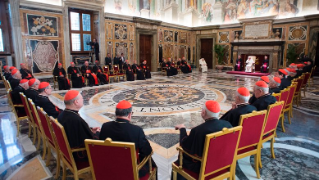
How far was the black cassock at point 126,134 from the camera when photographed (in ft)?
5.94

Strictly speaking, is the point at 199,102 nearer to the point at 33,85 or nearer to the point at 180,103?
the point at 180,103

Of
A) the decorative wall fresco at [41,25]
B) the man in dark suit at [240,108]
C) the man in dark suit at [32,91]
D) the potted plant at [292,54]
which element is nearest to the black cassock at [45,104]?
the man in dark suit at [32,91]

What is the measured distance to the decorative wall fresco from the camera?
8.65 m

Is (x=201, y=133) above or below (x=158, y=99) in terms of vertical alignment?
above

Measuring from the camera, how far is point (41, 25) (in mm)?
8930

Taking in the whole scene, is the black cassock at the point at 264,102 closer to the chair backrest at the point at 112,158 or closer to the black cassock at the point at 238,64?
the chair backrest at the point at 112,158

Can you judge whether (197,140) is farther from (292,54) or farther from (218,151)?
(292,54)

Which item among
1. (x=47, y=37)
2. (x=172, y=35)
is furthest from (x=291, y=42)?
(x=47, y=37)

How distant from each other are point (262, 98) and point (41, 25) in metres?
9.43

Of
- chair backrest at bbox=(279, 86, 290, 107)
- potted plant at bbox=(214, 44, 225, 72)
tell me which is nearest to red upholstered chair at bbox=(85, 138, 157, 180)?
chair backrest at bbox=(279, 86, 290, 107)

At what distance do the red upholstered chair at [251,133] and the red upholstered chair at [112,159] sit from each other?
124 centimetres

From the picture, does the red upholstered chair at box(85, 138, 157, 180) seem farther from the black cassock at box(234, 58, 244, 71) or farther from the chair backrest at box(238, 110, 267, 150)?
the black cassock at box(234, 58, 244, 71)

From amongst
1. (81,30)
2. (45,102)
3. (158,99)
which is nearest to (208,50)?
(81,30)

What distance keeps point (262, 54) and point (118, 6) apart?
9.56m
